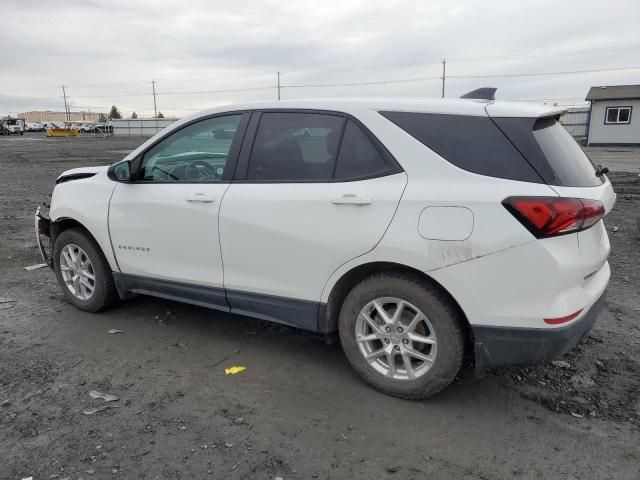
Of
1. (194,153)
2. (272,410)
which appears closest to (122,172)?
(194,153)

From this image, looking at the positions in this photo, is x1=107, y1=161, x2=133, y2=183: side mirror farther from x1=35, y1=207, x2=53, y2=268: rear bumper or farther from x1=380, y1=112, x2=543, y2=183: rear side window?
x1=380, y1=112, x2=543, y2=183: rear side window

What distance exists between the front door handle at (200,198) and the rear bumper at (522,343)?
197 centimetres

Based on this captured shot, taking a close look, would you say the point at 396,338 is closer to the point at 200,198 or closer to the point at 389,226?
the point at 389,226

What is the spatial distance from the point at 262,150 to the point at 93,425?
202 centimetres

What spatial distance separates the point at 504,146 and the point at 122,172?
295cm

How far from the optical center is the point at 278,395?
3.47m

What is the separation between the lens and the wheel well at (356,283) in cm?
315

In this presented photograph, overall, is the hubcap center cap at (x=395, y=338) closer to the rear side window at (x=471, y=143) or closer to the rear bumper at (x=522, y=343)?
the rear bumper at (x=522, y=343)

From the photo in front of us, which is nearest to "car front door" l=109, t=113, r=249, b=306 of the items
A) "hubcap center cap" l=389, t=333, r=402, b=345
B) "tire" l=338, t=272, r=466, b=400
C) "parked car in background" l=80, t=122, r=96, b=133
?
"tire" l=338, t=272, r=466, b=400

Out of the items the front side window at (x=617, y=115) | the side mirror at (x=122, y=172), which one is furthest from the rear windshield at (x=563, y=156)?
the front side window at (x=617, y=115)

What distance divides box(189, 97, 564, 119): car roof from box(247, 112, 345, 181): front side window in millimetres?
79

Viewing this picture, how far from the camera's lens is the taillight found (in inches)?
110

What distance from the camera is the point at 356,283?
3469mm

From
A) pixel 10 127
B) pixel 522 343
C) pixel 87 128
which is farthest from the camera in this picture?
pixel 87 128
